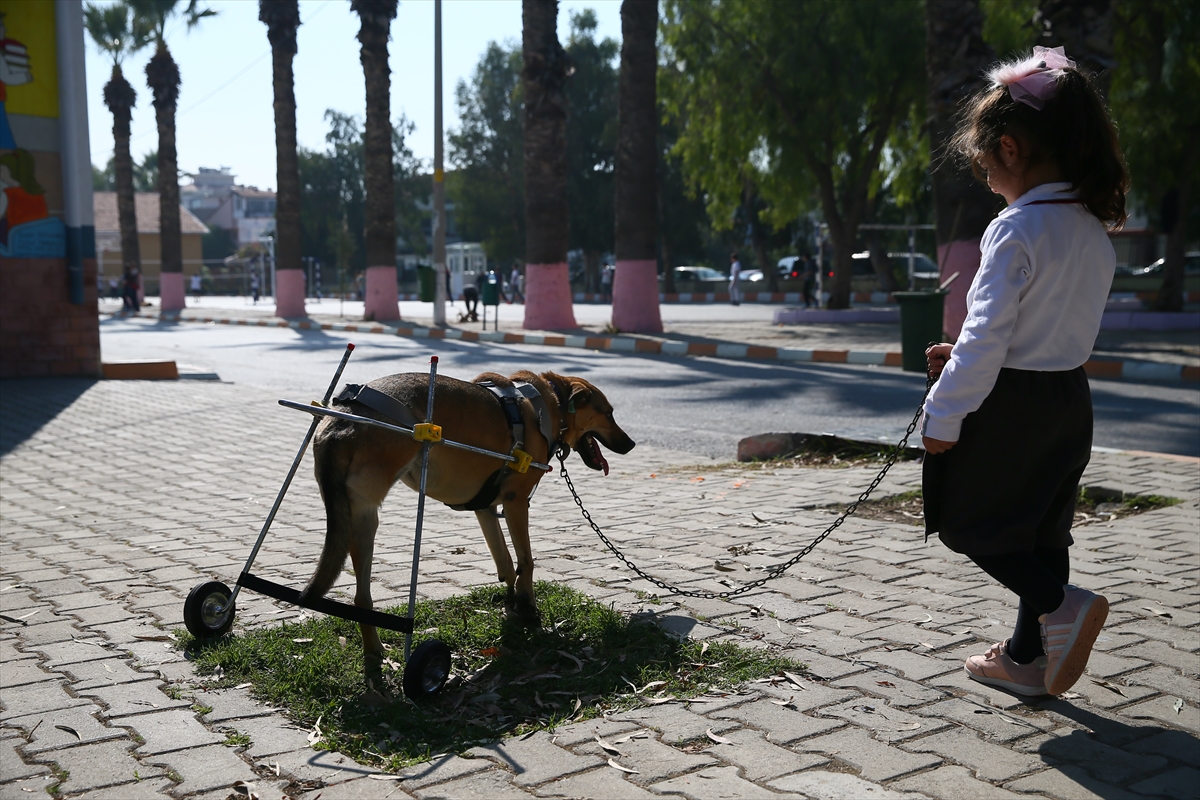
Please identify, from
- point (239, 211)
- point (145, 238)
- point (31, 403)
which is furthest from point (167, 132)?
point (239, 211)

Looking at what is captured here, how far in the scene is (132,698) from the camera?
354cm

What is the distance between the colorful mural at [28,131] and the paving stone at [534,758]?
41.5 ft

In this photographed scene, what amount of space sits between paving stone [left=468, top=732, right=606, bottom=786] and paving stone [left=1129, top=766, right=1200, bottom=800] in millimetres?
1408

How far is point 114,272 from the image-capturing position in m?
72.8

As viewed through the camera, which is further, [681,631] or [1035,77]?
[681,631]

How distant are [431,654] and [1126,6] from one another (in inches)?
897

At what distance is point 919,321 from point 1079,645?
37.4 ft

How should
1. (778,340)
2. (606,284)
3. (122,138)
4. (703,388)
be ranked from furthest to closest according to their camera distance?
(606,284) < (122,138) < (778,340) < (703,388)

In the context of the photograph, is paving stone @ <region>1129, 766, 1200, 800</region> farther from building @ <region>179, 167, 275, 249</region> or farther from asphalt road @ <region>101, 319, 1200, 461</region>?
building @ <region>179, 167, 275, 249</region>

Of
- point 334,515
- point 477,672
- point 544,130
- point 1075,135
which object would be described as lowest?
point 477,672

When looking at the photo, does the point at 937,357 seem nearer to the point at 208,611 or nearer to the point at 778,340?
the point at 208,611

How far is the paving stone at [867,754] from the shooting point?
2986 mm

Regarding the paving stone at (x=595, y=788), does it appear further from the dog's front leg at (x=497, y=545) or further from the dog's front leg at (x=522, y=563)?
the dog's front leg at (x=497, y=545)

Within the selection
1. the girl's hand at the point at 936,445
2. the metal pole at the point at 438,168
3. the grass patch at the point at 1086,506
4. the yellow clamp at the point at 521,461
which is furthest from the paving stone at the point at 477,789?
the metal pole at the point at 438,168
